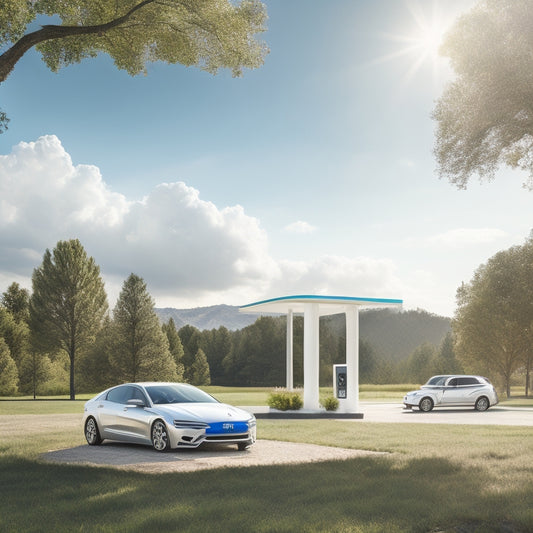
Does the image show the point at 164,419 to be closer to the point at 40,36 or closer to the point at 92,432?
the point at 92,432

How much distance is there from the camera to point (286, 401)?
2519 cm

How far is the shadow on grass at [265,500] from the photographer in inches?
266

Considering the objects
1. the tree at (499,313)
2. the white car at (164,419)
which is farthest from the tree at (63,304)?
the white car at (164,419)

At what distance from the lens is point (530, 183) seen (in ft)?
57.2

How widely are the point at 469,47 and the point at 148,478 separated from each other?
11.5 m

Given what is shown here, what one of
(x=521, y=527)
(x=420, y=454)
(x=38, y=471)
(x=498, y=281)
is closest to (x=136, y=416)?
(x=38, y=471)

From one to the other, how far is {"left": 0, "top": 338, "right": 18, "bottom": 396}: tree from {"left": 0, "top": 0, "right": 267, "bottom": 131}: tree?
46836mm

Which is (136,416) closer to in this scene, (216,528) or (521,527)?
(216,528)

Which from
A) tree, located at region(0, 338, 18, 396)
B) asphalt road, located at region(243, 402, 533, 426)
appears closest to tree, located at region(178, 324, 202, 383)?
tree, located at region(0, 338, 18, 396)

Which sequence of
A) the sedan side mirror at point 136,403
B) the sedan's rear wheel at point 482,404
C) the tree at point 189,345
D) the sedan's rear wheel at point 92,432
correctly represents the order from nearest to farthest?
1. the sedan side mirror at point 136,403
2. the sedan's rear wheel at point 92,432
3. the sedan's rear wheel at point 482,404
4. the tree at point 189,345

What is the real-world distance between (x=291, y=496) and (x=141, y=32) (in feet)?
40.4

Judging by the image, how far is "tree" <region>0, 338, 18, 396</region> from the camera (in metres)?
58.8

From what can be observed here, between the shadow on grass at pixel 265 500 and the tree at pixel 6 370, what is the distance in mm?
52178

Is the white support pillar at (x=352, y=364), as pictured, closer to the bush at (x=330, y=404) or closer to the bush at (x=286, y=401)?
the bush at (x=330, y=404)
